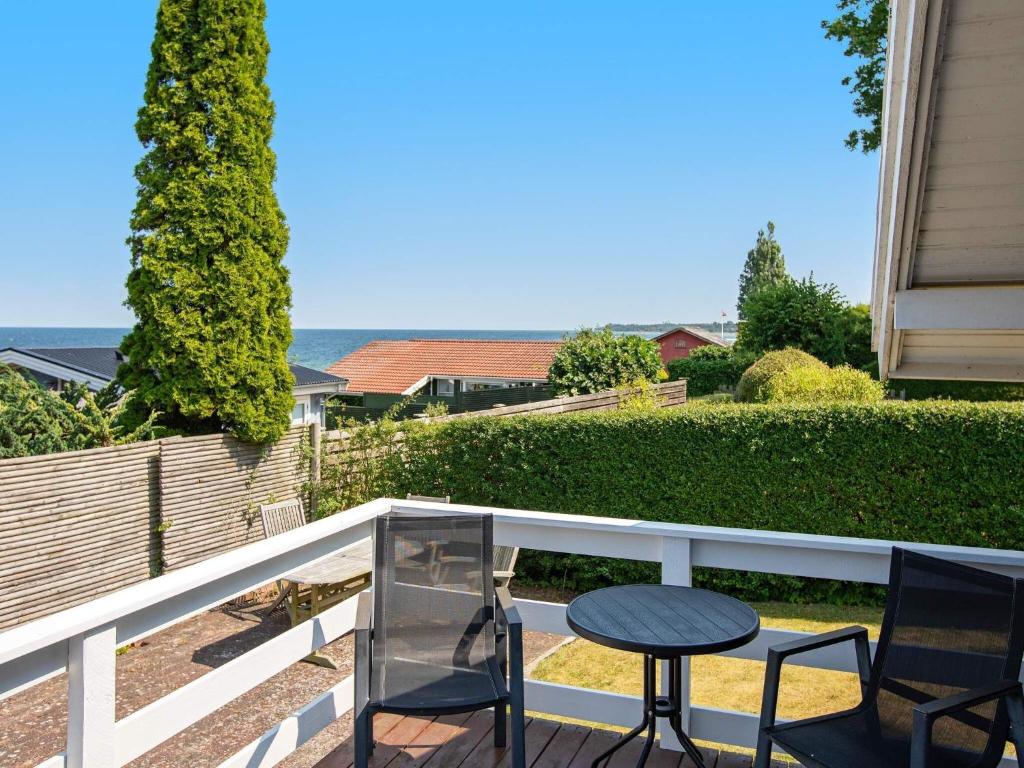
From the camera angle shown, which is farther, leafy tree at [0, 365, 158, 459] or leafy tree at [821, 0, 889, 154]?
leafy tree at [821, 0, 889, 154]

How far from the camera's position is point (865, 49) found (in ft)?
49.1

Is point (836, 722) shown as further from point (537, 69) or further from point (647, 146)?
point (647, 146)

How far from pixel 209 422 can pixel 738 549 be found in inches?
272

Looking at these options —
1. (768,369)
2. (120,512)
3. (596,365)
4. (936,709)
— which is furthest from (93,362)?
(936,709)

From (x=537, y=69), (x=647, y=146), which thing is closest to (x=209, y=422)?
(x=537, y=69)

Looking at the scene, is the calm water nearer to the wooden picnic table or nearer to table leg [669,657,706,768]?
the wooden picnic table

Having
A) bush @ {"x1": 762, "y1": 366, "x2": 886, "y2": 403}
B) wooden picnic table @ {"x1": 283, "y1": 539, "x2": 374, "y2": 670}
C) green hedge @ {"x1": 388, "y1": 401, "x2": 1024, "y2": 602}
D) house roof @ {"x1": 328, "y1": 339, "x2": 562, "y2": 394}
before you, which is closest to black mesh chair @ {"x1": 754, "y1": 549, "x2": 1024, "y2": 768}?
A: wooden picnic table @ {"x1": 283, "y1": 539, "x2": 374, "y2": 670}

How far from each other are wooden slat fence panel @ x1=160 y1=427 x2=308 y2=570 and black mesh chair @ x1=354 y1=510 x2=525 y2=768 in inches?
201

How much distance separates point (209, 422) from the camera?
8219 mm

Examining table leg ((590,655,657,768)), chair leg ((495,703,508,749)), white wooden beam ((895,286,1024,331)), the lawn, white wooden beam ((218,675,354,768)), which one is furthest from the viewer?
the lawn

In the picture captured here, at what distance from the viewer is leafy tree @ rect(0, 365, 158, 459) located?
6.51m

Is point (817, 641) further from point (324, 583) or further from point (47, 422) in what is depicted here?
point (47, 422)

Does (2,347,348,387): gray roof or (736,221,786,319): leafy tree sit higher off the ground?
(736,221,786,319): leafy tree

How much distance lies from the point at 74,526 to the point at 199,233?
3192mm
